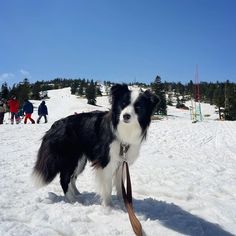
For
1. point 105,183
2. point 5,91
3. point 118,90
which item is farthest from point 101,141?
point 5,91

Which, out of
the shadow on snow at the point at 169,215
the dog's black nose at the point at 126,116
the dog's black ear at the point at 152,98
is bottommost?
the shadow on snow at the point at 169,215

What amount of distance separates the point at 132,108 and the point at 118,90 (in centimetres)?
52

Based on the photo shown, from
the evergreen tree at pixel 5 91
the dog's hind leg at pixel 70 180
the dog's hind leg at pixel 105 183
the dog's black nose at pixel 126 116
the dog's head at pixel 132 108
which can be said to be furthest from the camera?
the evergreen tree at pixel 5 91

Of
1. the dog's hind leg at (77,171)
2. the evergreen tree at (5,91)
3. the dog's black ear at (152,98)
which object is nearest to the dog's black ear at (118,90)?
the dog's black ear at (152,98)

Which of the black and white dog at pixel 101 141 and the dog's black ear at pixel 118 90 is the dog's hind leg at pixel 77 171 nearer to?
the black and white dog at pixel 101 141

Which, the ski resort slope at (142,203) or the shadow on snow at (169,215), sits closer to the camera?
the ski resort slope at (142,203)

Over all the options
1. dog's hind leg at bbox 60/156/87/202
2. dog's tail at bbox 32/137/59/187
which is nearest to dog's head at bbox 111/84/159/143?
dog's hind leg at bbox 60/156/87/202

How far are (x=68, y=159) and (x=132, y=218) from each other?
2146 mm

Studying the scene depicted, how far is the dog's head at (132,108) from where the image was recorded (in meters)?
5.54

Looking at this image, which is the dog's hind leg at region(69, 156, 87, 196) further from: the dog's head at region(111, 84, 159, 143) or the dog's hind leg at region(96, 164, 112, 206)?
the dog's head at region(111, 84, 159, 143)

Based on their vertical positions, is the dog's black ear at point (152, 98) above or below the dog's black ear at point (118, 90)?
below

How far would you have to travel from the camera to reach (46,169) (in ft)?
21.4

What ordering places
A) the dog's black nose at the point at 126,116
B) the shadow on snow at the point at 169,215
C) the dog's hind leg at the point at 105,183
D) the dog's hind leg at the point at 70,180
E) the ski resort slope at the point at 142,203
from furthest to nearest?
the dog's hind leg at the point at 70,180, the dog's hind leg at the point at 105,183, the dog's black nose at the point at 126,116, the shadow on snow at the point at 169,215, the ski resort slope at the point at 142,203

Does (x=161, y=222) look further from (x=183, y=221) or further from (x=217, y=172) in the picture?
(x=217, y=172)
